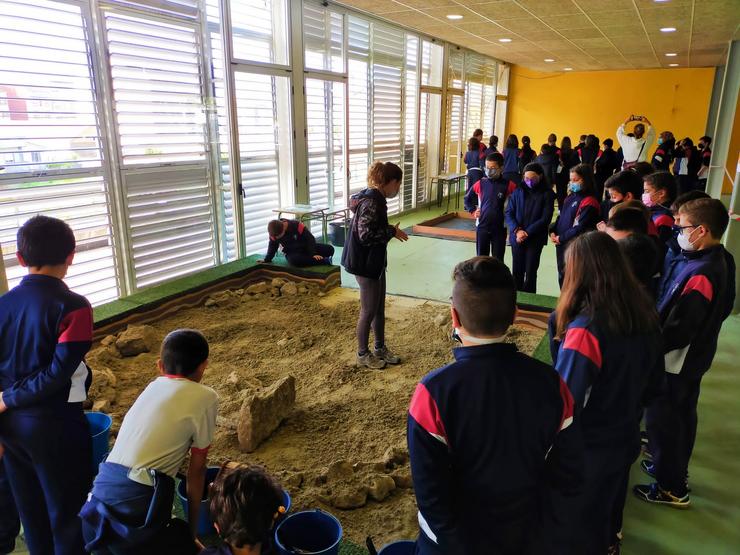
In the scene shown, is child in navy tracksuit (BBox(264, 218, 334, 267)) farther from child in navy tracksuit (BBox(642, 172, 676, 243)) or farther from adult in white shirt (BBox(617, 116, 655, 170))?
adult in white shirt (BBox(617, 116, 655, 170))

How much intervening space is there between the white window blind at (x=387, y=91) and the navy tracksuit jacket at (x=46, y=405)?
7083 millimetres

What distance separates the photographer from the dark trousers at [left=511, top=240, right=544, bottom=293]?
15.3 feet

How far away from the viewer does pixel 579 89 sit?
14.4m

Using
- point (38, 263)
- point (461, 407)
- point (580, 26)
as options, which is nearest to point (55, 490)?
point (38, 263)

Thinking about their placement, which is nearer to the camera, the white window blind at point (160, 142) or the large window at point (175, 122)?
the large window at point (175, 122)

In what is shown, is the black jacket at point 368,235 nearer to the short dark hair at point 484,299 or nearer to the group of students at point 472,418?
the group of students at point 472,418

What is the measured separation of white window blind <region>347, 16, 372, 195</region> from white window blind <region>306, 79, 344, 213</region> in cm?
29

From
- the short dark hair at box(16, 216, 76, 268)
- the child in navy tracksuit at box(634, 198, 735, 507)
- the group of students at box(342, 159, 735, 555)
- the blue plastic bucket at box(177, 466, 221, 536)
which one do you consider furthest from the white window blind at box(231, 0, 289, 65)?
the child in navy tracksuit at box(634, 198, 735, 507)

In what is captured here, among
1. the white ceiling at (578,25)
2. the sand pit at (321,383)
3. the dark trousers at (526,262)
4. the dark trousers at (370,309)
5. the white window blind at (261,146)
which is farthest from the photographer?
the white ceiling at (578,25)

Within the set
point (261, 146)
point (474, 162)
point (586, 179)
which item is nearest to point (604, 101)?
point (474, 162)

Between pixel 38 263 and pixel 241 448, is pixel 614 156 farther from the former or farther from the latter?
pixel 38 263

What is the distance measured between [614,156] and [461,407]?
933 centimetres

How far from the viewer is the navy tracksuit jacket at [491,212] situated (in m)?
4.93

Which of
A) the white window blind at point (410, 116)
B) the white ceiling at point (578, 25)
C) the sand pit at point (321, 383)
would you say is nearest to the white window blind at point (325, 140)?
the white ceiling at point (578, 25)
